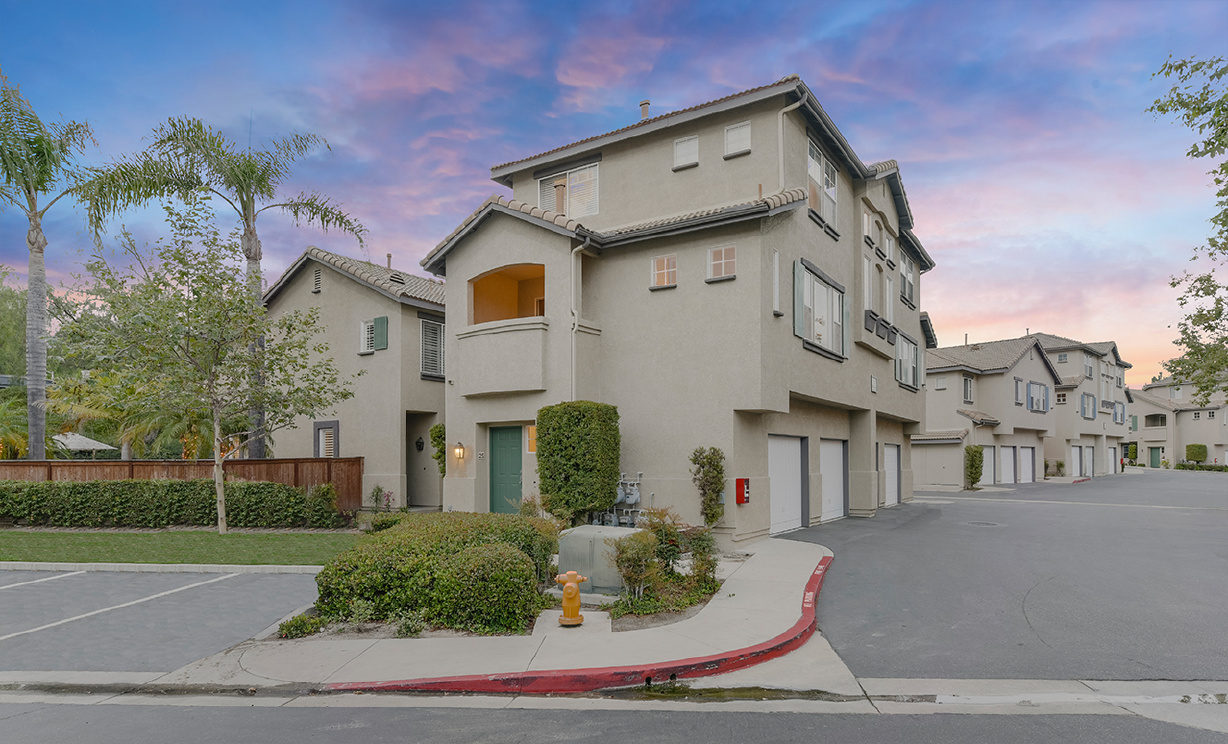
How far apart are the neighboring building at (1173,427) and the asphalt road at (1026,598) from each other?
6262cm

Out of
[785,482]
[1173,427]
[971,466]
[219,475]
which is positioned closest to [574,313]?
[785,482]

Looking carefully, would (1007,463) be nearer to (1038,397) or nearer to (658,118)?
(1038,397)

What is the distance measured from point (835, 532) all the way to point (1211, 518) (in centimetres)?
1373

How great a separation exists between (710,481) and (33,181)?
68.5 feet

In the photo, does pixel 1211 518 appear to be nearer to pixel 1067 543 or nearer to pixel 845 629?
pixel 1067 543

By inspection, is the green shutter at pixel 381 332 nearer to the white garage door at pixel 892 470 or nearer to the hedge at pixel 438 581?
the hedge at pixel 438 581

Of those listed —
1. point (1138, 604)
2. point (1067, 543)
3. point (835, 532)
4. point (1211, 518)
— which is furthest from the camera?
point (1211, 518)

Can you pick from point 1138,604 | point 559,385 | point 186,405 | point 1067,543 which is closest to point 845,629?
point 1138,604

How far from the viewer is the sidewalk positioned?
20.5ft

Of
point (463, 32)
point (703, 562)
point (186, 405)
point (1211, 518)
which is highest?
point (463, 32)

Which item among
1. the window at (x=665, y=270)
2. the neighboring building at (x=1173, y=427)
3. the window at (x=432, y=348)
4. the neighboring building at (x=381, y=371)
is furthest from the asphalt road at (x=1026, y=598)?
the neighboring building at (x=1173, y=427)

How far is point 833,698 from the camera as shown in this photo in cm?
609

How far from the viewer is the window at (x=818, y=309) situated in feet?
Answer: 50.4

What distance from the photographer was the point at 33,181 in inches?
774
